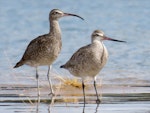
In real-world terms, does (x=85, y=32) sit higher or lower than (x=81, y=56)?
lower

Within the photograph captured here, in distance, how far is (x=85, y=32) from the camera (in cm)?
2761

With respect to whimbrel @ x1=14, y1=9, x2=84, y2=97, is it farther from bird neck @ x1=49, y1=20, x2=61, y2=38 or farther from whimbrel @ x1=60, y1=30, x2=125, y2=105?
whimbrel @ x1=60, y1=30, x2=125, y2=105

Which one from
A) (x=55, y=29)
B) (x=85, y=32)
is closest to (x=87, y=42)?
(x=85, y=32)

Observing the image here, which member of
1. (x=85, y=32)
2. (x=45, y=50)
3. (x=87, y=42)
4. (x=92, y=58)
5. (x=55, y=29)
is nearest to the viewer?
(x=92, y=58)

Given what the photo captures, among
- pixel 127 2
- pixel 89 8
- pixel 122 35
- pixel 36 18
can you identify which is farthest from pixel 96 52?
pixel 127 2

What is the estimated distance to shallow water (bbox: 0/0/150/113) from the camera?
14555 millimetres

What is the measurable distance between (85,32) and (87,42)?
2.87m

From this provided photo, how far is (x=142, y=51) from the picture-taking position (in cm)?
2253

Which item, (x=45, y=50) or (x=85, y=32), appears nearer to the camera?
(x=45, y=50)

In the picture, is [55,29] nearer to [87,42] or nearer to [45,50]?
[45,50]

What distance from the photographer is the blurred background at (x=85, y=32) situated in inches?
758

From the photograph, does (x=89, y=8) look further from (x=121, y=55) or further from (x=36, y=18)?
(x=121, y=55)

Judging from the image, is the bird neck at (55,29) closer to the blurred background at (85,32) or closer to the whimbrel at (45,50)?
the whimbrel at (45,50)

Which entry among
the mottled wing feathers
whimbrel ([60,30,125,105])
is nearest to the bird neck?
the mottled wing feathers
